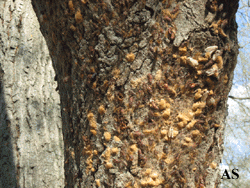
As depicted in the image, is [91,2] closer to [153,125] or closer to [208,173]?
[153,125]

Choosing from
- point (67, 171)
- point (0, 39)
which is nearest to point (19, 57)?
point (0, 39)

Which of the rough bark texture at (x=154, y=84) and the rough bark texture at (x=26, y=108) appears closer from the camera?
the rough bark texture at (x=154, y=84)

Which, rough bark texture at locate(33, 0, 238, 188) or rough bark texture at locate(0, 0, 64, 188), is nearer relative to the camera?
rough bark texture at locate(33, 0, 238, 188)

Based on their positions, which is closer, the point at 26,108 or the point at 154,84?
the point at 154,84
